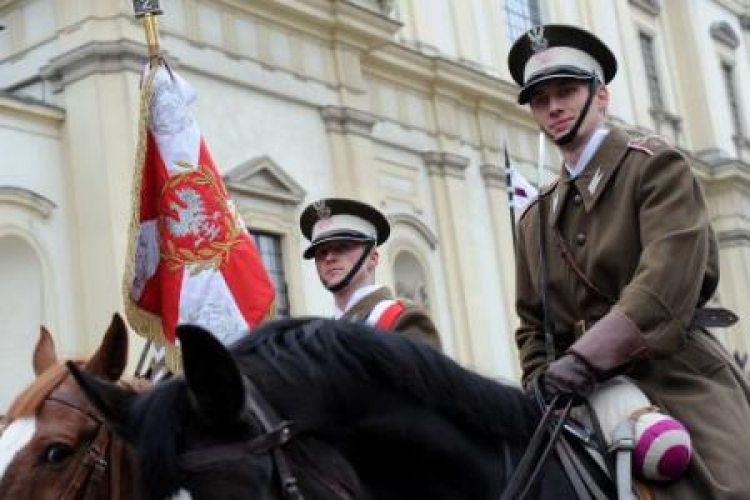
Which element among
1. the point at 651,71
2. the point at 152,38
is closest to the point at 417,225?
the point at 152,38

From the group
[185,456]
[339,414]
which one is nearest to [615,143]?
[339,414]

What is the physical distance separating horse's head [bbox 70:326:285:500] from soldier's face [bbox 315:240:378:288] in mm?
3098

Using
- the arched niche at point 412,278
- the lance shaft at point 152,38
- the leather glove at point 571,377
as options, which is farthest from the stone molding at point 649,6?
the leather glove at point 571,377

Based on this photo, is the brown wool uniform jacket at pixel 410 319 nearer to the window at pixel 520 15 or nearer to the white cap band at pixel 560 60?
the white cap band at pixel 560 60

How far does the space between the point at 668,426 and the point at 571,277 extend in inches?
21.7

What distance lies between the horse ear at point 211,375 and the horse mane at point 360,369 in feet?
0.51

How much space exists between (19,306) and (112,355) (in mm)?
9895

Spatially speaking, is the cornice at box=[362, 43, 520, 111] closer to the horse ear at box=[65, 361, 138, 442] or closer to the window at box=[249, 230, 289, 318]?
the window at box=[249, 230, 289, 318]

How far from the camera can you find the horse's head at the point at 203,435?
7.29 feet

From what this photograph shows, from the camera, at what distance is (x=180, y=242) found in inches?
256

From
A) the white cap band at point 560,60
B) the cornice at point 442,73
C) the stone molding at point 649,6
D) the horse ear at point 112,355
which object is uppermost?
the stone molding at point 649,6

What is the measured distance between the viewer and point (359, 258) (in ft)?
18.2

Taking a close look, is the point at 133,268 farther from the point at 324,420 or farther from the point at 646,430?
the point at 324,420

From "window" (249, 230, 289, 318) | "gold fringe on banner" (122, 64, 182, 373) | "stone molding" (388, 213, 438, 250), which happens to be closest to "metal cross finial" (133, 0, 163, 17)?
"gold fringe on banner" (122, 64, 182, 373)
